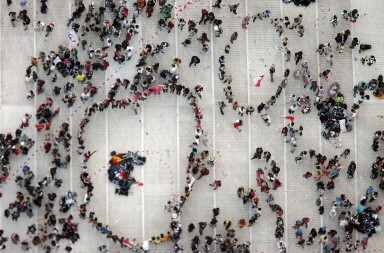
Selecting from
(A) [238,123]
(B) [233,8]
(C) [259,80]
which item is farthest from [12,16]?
(C) [259,80]

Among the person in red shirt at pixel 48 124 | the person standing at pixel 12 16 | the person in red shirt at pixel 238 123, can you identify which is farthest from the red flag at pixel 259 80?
the person standing at pixel 12 16

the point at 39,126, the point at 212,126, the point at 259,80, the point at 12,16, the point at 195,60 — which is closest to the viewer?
the point at 39,126

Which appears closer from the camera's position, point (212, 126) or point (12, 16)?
point (12, 16)

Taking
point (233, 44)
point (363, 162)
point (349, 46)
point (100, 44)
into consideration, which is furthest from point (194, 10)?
point (363, 162)

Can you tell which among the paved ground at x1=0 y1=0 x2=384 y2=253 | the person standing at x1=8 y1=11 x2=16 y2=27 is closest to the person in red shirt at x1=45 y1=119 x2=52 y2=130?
the paved ground at x1=0 y1=0 x2=384 y2=253

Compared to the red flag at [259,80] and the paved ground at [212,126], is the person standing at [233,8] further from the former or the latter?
the red flag at [259,80]

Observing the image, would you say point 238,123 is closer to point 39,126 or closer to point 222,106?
point 222,106

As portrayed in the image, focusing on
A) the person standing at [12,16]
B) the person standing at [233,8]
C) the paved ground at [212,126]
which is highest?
the person standing at [233,8]

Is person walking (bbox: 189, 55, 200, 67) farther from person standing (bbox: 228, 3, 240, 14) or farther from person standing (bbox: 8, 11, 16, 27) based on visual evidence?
person standing (bbox: 8, 11, 16, 27)

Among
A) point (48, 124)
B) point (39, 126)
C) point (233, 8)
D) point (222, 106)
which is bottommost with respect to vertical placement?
point (39, 126)
